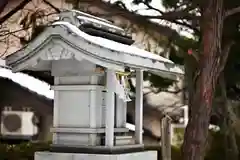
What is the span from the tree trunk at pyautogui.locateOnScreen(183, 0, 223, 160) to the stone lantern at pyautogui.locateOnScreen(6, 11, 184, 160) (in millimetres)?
1916

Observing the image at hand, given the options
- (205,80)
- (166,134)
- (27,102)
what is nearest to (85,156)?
(166,134)

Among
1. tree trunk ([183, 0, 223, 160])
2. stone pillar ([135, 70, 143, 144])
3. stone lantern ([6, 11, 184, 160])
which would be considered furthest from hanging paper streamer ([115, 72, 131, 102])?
tree trunk ([183, 0, 223, 160])

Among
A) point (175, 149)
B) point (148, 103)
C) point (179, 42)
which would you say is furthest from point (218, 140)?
point (148, 103)

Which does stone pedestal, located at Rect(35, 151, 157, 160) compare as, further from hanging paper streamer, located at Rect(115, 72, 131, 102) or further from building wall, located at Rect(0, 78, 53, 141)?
building wall, located at Rect(0, 78, 53, 141)

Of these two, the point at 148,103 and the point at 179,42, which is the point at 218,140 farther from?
the point at 148,103

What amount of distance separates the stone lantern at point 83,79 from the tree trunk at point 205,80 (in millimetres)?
1916

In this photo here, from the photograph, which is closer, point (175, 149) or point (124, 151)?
point (124, 151)

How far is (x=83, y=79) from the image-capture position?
4.62 metres

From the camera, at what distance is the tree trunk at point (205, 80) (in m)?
6.62

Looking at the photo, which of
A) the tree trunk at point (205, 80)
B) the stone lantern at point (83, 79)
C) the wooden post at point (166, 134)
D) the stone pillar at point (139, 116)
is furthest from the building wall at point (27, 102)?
the stone lantern at point (83, 79)

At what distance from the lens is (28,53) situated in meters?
4.45

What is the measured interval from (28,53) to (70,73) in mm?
461

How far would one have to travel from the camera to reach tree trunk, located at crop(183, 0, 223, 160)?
21.7ft

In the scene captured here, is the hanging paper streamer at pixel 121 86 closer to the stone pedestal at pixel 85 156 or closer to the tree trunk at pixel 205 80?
the stone pedestal at pixel 85 156
